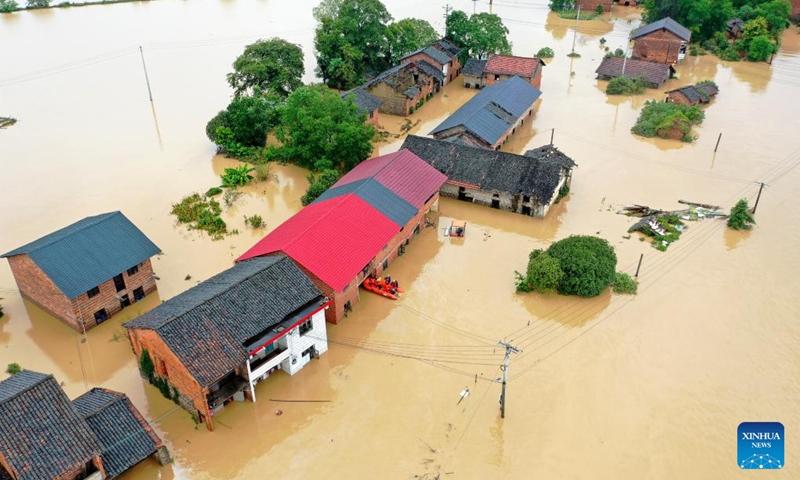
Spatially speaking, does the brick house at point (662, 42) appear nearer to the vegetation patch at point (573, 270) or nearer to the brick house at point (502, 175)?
the brick house at point (502, 175)

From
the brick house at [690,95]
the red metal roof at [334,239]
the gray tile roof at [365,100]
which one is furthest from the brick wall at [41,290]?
the brick house at [690,95]

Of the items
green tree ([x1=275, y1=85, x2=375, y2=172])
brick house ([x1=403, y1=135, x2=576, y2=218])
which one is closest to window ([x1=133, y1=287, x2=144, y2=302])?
green tree ([x1=275, y1=85, x2=375, y2=172])

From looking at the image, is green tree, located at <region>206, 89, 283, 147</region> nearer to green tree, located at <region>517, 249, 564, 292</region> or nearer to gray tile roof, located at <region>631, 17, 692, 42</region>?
green tree, located at <region>517, 249, 564, 292</region>

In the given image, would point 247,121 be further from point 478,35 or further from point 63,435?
point 63,435

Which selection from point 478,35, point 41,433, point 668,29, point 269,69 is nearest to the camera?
point 41,433

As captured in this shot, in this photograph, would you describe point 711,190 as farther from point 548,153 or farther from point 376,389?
point 376,389

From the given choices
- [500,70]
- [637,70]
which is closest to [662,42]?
[637,70]
